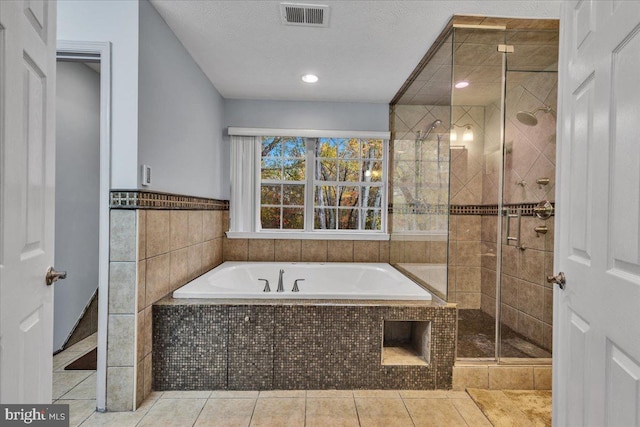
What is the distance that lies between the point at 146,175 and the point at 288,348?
4.42ft

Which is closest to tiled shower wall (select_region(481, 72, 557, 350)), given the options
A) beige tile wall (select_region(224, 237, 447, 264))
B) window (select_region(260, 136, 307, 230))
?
beige tile wall (select_region(224, 237, 447, 264))

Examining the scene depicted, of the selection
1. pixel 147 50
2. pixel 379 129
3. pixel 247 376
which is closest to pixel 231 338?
pixel 247 376

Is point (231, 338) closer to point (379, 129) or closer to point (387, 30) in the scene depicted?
point (387, 30)

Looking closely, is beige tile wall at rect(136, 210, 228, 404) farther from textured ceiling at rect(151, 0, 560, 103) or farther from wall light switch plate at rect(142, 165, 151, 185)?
textured ceiling at rect(151, 0, 560, 103)

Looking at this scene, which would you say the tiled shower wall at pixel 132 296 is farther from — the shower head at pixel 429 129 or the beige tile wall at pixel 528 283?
the beige tile wall at pixel 528 283

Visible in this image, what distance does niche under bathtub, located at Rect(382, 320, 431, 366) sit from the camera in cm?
213

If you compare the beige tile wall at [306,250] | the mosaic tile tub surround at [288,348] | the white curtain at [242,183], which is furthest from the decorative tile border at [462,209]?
the white curtain at [242,183]

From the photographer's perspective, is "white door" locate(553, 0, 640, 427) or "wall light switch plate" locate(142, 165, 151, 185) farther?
"wall light switch plate" locate(142, 165, 151, 185)

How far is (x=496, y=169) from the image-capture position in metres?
2.62

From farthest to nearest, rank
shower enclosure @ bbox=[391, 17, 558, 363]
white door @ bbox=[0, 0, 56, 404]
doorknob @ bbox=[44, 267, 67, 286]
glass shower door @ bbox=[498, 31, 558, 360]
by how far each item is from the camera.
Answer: glass shower door @ bbox=[498, 31, 558, 360] < shower enclosure @ bbox=[391, 17, 558, 363] < doorknob @ bbox=[44, 267, 67, 286] < white door @ bbox=[0, 0, 56, 404]

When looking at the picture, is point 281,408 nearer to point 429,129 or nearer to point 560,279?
point 560,279

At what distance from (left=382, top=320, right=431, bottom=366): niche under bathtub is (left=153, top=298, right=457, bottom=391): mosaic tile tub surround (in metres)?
0.05

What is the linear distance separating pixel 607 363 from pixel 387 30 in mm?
2042

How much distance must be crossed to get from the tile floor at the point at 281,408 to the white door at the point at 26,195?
0.85 meters
